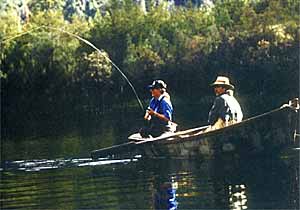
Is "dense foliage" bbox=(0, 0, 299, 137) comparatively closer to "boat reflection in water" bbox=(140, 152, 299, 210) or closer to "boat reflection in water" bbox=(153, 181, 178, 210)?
"boat reflection in water" bbox=(140, 152, 299, 210)

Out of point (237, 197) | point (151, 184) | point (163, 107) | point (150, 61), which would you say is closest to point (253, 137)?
point (163, 107)

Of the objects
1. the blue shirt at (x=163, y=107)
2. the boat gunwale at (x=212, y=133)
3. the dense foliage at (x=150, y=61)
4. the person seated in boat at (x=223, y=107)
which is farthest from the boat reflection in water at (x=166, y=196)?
the dense foliage at (x=150, y=61)

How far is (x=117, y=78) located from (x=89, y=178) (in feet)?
169

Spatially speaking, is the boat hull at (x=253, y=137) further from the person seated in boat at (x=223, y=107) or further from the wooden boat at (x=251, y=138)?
the person seated in boat at (x=223, y=107)

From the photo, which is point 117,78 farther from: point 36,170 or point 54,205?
point 54,205

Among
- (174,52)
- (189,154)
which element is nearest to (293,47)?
(174,52)

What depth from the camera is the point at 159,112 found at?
85.4ft

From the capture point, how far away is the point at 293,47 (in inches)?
2758

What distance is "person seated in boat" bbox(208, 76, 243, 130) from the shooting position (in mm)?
24562

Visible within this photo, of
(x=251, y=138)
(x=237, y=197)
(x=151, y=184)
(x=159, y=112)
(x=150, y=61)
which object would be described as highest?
(x=150, y=61)

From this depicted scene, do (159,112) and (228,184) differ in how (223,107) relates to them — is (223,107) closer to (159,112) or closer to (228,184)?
(159,112)

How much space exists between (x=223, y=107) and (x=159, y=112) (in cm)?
218

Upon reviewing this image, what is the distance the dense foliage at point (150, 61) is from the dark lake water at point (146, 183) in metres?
38.2

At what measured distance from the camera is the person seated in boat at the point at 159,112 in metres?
25.9
